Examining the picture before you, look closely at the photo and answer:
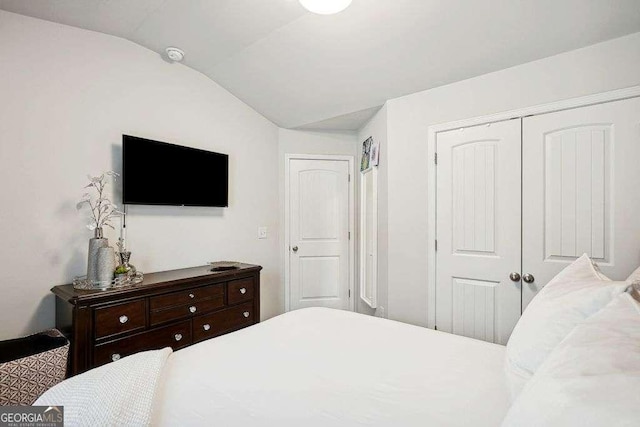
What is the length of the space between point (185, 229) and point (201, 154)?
71 cm

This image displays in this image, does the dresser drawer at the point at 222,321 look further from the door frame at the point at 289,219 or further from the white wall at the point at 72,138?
the door frame at the point at 289,219

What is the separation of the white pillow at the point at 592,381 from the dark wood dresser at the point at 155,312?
212 centimetres

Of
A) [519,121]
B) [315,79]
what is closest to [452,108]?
[519,121]

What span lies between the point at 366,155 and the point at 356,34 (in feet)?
4.55

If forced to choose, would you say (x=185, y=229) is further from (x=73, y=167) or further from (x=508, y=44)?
(x=508, y=44)

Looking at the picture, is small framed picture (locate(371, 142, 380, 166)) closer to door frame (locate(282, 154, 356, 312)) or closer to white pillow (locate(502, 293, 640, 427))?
door frame (locate(282, 154, 356, 312))

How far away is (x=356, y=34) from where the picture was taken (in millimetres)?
2223

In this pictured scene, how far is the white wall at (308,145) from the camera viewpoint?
367 cm

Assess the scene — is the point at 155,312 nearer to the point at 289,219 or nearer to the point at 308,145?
the point at 289,219

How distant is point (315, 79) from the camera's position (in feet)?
9.06

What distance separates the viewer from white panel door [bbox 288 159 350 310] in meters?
3.69

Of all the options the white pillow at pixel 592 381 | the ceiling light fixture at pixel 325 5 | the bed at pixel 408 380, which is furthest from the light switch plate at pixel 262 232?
the white pillow at pixel 592 381

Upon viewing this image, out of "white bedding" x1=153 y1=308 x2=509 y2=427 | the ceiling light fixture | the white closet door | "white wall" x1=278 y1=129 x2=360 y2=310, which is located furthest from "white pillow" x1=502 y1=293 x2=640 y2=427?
"white wall" x1=278 y1=129 x2=360 y2=310

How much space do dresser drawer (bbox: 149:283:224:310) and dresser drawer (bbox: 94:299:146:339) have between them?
92 millimetres
